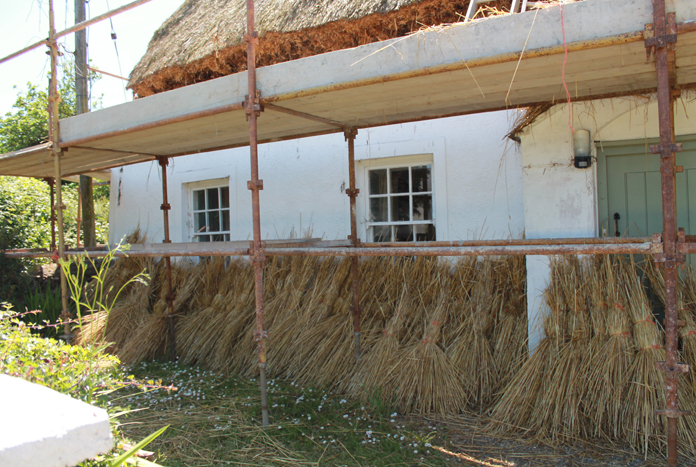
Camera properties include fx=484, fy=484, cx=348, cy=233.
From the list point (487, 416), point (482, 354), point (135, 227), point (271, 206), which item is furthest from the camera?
point (135, 227)

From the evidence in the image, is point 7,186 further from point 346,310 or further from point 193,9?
point 346,310

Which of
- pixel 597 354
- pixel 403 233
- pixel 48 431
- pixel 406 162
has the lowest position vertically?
pixel 597 354

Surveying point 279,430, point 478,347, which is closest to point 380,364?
point 478,347

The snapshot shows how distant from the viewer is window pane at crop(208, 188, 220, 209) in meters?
6.58

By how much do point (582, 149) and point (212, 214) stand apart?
477cm

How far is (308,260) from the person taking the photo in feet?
15.4

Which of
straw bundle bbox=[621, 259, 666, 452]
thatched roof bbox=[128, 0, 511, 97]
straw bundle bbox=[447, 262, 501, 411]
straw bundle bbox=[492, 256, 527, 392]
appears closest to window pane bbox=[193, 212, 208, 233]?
thatched roof bbox=[128, 0, 511, 97]

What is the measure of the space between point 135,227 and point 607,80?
6.47m

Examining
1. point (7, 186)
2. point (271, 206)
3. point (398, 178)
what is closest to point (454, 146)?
point (398, 178)

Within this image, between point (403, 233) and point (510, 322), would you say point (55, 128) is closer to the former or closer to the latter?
point (403, 233)

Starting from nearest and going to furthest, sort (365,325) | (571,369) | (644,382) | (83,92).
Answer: (644,382) < (571,369) < (365,325) < (83,92)

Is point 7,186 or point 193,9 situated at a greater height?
point 193,9

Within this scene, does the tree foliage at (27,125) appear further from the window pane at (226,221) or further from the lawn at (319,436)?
the lawn at (319,436)

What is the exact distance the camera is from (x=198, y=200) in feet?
22.1
